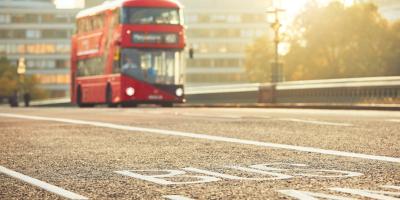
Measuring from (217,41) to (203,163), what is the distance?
469 ft

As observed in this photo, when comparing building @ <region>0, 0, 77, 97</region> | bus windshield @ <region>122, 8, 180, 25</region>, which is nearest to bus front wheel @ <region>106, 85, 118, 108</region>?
bus windshield @ <region>122, 8, 180, 25</region>

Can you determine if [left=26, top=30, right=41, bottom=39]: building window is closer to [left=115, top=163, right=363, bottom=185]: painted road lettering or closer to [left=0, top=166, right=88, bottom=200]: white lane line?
[left=0, top=166, right=88, bottom=200]: white lane line

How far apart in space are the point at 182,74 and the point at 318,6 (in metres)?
45.8

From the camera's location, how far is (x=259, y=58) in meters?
97.7

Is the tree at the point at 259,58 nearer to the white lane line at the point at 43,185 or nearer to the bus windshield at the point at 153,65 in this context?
the bus windshield at the point at 153,65

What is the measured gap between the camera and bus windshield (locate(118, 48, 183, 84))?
37.5 m

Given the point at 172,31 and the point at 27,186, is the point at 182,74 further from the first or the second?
the point at 27,186

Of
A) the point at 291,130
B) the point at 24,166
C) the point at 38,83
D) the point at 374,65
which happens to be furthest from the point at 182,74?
the point at 38,83

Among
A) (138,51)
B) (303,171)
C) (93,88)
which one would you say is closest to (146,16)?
(138,51)

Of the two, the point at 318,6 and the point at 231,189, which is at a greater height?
the point at 318,6

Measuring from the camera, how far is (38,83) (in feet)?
465

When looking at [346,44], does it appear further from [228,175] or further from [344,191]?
[344,191]

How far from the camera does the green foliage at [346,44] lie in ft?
252

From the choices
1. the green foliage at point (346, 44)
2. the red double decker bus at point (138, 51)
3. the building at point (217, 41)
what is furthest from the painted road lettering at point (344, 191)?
the building at point (217, 41)
